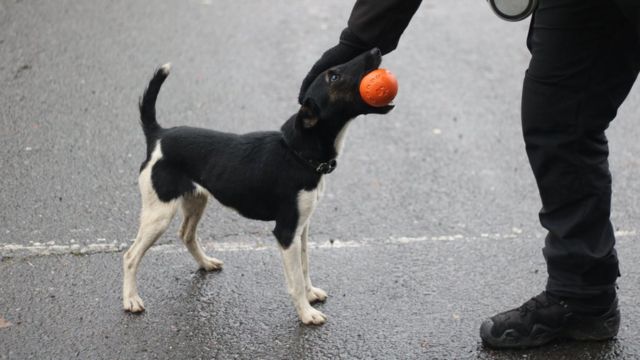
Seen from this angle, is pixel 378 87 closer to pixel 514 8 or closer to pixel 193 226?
pixel 514 8

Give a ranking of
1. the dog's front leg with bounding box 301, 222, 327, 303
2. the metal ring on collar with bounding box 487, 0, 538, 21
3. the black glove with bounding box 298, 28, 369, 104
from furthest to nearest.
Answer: the dog's front leg with bounding box 301, 222, 327, 303 → the black glove with bounding box 298, 28, 369, 104 → the metal ring on collar with bounding box 487, 0, 538, 21

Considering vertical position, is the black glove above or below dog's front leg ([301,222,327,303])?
above

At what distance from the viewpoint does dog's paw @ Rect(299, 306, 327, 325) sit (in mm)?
3820

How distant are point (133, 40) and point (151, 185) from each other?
10.8 feet

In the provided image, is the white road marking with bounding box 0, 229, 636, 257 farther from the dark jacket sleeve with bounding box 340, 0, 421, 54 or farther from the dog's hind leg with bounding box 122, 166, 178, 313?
the dark jacket sleeve with bounding box 340, 0, 421, 54

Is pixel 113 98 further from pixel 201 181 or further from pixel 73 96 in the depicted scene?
pixel 201 181

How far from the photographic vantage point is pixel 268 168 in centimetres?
366

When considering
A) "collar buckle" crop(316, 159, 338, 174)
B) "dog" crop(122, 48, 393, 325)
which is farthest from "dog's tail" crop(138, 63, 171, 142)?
"collar buckle" crop(316, 159, 338, 174)

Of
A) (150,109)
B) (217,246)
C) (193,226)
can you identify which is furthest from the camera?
(217,246)

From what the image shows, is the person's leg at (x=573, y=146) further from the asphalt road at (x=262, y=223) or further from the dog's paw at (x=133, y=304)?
the dog's paw at (x=133, y=304)

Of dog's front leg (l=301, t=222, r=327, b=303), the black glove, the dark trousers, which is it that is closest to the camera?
the dark trousers

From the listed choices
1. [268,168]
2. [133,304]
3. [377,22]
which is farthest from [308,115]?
[133,304]

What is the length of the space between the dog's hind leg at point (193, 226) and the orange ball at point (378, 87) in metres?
1.05

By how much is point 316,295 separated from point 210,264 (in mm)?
567
